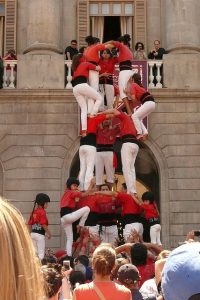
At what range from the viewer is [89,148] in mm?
11625

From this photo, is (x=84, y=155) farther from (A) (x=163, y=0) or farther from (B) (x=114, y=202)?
(A) (x=163, y=0)

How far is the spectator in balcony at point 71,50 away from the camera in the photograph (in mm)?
19391

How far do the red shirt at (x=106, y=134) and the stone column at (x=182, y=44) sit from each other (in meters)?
7.45

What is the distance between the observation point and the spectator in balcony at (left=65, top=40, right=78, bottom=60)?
63.6 ft

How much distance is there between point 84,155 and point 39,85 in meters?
7.70

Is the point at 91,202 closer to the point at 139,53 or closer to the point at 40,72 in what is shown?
the point at 40,72

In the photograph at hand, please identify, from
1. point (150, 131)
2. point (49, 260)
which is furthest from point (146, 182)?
point (49, 260)

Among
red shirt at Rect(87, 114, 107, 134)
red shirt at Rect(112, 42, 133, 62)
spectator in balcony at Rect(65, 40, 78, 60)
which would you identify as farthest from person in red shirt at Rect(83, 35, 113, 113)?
spectator in balcony at Rect(65, 40, 78, 60)

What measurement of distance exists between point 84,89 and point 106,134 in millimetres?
967

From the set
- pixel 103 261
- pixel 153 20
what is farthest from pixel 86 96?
pixel 153 20

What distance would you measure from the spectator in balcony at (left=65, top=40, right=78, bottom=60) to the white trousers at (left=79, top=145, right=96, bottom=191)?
26.6 feet

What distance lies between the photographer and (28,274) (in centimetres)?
159

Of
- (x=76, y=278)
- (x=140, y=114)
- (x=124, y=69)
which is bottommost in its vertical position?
(x=76, y=278)

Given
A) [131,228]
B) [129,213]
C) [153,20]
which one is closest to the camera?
[131,228]
